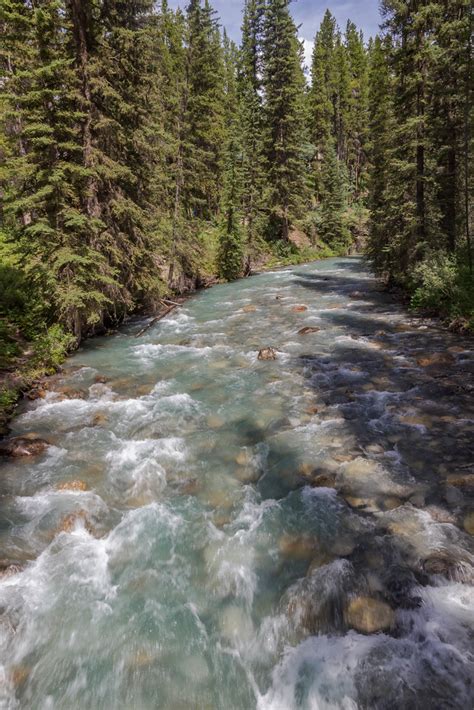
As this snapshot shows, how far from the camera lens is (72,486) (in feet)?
23.7

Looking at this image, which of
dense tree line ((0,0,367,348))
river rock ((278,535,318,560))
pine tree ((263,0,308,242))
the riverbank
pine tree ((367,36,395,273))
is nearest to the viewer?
river rock ((278,535,318,560))

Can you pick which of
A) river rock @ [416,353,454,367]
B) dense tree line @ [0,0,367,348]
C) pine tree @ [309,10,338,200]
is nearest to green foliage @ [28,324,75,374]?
dense tree line @ [0,0,367,348]

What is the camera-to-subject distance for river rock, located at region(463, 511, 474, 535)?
18.8 ft

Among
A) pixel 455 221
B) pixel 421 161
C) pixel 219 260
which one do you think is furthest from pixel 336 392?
pixel 219 260

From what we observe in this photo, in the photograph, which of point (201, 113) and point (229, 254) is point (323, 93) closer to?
point (201, 113)

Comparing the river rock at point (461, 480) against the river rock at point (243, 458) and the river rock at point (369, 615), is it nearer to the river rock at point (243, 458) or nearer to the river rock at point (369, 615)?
the river rock at point (369, 615)

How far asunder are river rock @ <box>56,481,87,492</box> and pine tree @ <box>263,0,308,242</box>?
119ft

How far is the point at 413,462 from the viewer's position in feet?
24.4

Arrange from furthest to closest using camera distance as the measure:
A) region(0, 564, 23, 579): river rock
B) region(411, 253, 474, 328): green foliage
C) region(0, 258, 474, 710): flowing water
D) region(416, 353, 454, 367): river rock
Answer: region(411, 253, 474, 328): green foliage
region(416, 353, 454, 367): river rock
region(0, 564, 23, 579): river rock
region(0, 258, 474, 710): flowing water

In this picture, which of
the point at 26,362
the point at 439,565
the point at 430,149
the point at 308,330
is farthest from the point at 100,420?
the point at 430,149

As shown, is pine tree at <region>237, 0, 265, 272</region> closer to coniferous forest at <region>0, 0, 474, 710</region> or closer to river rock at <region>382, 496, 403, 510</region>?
coniferous forest at <region>0, 0, 474, 710</region>

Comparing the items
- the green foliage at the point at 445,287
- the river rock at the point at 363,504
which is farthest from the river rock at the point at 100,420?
the green foliage at the point at 445,287

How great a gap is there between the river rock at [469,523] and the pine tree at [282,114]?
121 feet

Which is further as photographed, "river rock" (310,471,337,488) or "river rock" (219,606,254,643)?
"river rock" (310,471,337,488)
